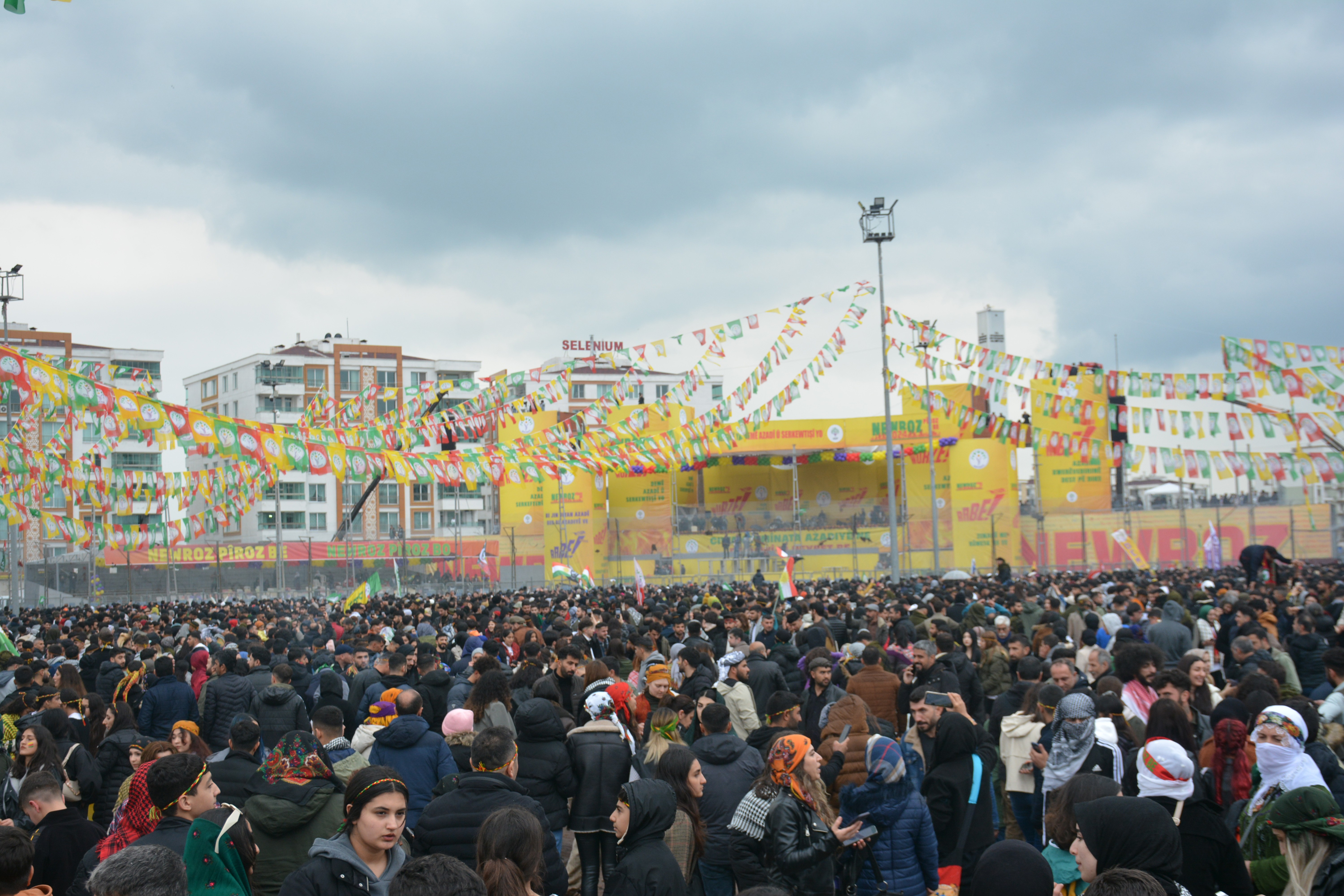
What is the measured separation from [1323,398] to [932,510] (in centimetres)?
1398

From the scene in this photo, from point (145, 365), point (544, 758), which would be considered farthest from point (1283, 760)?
point (145, 365)

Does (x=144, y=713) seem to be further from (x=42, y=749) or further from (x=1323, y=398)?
(x=1323, y=398)

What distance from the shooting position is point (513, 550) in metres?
32.3

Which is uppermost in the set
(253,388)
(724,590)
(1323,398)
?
(253,388)

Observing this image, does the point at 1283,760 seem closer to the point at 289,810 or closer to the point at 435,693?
the point at 289,810

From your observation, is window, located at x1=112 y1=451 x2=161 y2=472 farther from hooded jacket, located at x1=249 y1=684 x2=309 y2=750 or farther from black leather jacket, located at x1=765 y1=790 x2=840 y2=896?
black leather jacket, located at x1=765 y1=790 x2=840 y2=896

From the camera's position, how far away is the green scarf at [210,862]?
4168 mm

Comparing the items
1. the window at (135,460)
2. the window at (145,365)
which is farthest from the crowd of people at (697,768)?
the window at (145,365)

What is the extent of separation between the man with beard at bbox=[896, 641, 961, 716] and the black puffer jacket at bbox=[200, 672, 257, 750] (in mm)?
5461

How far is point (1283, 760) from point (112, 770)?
21.6 ft

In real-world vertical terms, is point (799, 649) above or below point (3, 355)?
below

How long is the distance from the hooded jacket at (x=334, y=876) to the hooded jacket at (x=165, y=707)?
20.5 feet

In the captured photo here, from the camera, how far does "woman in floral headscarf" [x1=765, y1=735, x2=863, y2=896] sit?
194 inches

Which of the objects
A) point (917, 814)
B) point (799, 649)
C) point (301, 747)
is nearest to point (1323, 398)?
point (799, 649)
